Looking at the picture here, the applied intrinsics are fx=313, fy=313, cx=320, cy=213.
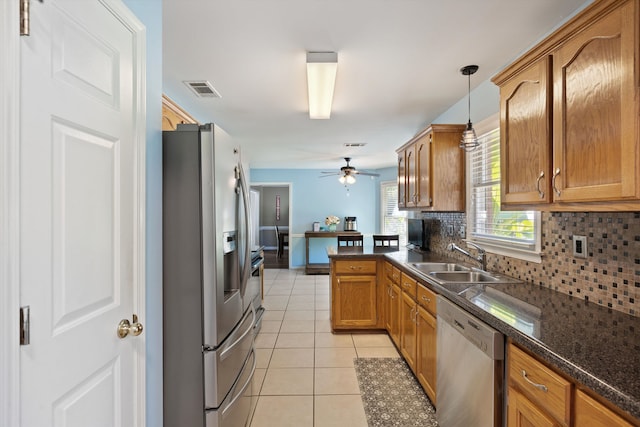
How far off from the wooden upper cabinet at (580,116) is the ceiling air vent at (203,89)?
228cm

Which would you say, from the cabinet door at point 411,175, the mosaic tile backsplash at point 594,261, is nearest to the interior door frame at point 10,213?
the mosaic tile backsplash at point 594,261

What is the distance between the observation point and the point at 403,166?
392 cm

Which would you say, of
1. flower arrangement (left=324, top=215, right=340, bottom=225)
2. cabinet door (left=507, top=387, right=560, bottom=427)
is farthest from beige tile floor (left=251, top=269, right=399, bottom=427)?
flower arrangement (left=324, top=215, right=340, bottom=225)

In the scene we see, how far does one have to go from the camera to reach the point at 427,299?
2.21 metres

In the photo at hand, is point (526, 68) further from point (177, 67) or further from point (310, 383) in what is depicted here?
point (310, 383)

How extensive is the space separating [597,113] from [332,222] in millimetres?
6274

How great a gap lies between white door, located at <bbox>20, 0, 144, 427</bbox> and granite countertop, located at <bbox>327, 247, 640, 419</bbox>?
1.51 metres

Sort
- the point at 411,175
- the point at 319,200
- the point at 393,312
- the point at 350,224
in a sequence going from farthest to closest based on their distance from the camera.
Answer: the point at 319,200
the point at 350,224
the point at 411,175
the point at 393,312

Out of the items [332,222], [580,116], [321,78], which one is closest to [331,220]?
[332,222]

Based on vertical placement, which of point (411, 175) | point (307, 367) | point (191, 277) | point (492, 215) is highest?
point (411, 175)

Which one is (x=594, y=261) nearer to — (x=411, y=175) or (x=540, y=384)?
(x=540, y=384)

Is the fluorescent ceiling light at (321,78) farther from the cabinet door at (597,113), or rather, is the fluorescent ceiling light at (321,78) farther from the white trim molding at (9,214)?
the white trim molding at (9,214)

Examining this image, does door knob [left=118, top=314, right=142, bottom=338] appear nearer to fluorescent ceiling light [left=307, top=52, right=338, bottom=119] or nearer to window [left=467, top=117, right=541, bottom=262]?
fluorescent ceiling light [left=307, top=52, right=338, bottom=119]

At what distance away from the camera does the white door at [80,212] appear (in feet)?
2.62
